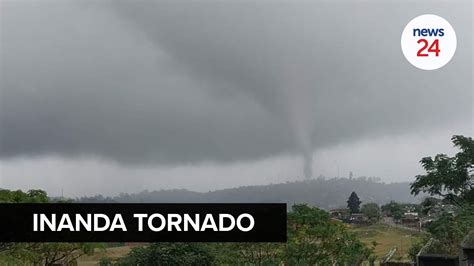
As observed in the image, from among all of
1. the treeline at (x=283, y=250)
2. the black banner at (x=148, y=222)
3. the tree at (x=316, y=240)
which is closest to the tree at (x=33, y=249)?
the treeline at (x=283, y=250)

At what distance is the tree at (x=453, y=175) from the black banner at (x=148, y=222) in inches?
919

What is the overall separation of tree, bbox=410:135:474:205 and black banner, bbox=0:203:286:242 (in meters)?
23.3

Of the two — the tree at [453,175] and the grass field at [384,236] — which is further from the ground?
the tree at [453,175]

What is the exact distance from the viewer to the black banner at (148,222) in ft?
28.0

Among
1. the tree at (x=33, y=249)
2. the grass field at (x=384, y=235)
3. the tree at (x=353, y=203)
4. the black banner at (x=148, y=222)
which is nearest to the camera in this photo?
the black banner at (x=148, y=222)

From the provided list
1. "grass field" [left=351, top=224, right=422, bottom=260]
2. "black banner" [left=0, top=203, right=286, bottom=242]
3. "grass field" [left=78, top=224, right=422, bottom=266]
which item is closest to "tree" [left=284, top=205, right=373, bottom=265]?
"black banner" [left=0, top=203, right=286, bottom=242]

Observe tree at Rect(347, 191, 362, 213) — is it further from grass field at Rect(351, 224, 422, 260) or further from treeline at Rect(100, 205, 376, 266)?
treeline at Rect(100, 205, 376, 266)

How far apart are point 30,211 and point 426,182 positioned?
2618cm

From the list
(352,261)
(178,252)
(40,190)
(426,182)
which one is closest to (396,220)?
(426,182)

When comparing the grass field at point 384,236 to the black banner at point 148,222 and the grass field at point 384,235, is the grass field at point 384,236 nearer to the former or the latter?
the grass field at point 384,235

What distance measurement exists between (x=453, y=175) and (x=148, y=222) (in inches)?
979

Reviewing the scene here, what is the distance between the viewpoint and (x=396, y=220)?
232ft

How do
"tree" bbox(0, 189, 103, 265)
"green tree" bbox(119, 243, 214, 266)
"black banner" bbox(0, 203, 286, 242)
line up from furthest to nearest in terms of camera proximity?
"green tree" bbox(119, 243, 214, 266) → "tree" bbox(0, 189, 103, 265) → "black banner" bbox(0, 203, 286, 242)

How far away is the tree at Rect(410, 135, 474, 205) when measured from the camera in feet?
93.9
